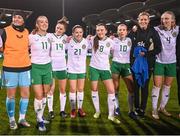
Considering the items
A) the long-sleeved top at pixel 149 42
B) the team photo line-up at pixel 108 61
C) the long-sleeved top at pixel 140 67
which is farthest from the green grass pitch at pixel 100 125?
the long-sleeved top at pixel 149 42

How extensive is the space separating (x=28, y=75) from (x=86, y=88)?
6.15 meters

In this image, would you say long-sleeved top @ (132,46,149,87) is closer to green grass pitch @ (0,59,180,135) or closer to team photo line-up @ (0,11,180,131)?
team photo line-up @ (0,11,180,131)

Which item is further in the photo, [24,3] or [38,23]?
[24,3]

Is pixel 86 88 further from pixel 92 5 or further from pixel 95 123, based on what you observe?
pixel 92 5

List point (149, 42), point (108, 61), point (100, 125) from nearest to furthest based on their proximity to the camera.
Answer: point (100, 125), point (149, 42), point (108, 61)

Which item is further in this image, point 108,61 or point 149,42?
point 108,61

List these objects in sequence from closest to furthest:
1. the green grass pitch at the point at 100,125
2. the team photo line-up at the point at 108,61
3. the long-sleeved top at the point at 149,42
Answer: the green grass pitch at the point at 100,125 < the team photo line-up at the point at 108,61 < the long-sleeved top at the point at 149,42

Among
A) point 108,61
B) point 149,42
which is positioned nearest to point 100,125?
point 108,61

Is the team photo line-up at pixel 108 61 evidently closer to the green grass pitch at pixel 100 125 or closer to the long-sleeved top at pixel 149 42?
the long-sleeved top at pixel 149 42

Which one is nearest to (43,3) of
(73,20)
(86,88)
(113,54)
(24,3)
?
(24,3)

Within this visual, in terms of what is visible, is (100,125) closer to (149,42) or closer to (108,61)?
(108,61)

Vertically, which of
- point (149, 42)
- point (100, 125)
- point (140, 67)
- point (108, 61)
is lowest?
point (100, 125)

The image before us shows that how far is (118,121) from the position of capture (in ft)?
22.2

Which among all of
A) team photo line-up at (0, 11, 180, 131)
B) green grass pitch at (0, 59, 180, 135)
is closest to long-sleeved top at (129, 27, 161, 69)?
team photo line-up at (0, 11, 180, 131)
